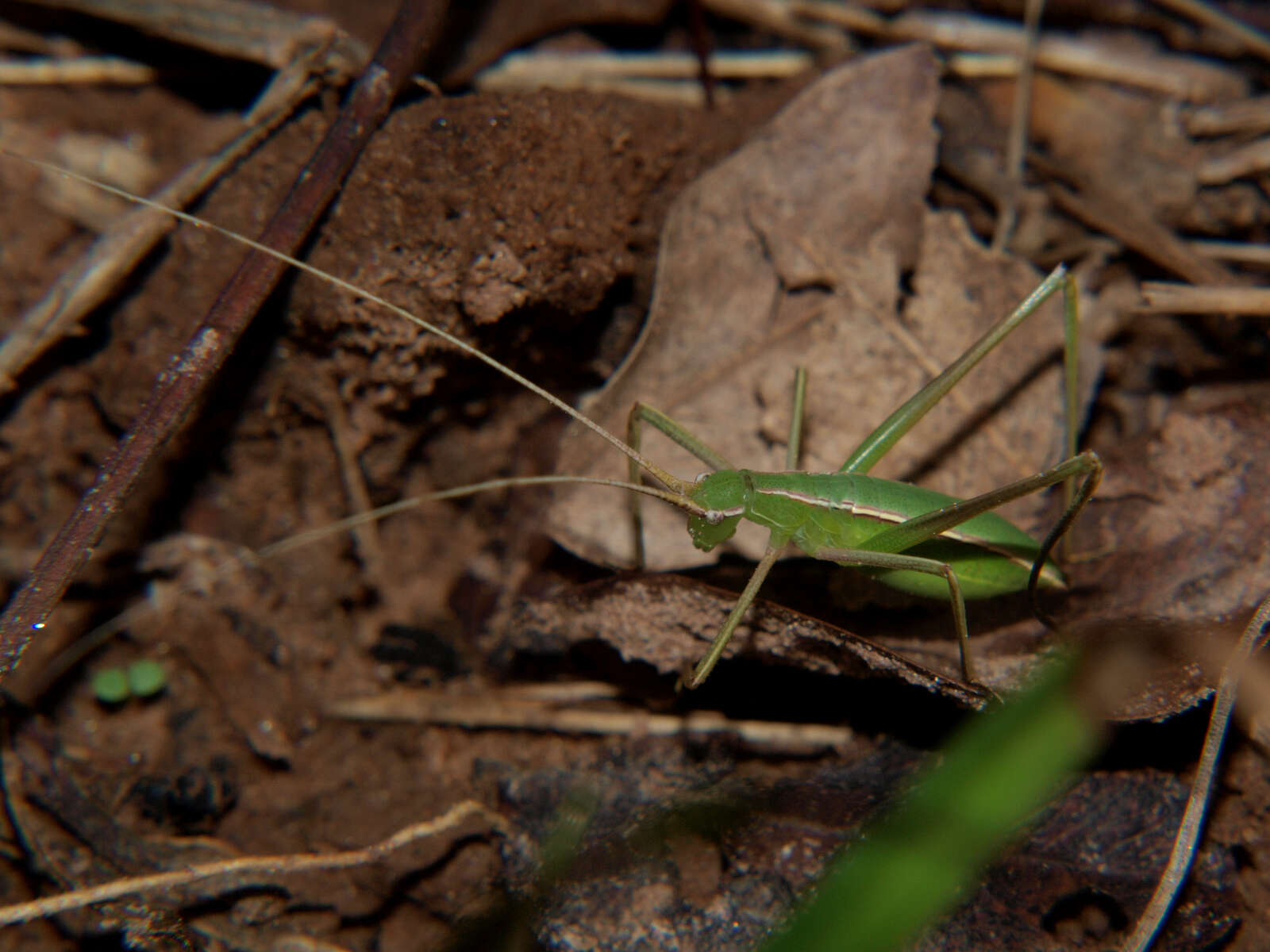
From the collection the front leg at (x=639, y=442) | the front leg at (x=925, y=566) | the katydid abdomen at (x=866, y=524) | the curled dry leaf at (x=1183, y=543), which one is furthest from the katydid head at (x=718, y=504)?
the curled dry leaf at (x=1183, y=543)

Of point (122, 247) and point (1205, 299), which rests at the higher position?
point (1205, 299)

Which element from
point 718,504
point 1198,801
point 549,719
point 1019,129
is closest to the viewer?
point 1198,801

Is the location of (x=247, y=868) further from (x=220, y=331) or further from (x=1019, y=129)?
(x=1019, y=129)

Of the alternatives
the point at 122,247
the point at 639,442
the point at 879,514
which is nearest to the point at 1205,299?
the point at 879,514

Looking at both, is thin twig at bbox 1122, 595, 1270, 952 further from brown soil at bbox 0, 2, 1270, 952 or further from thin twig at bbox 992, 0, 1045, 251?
thin twig at bbox 992, 0, 1045, 251

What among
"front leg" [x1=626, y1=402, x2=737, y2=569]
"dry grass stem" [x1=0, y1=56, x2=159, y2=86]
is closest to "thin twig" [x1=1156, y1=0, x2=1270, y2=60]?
"front leg" [x1=626, y1=402, x2=737, y2=569]

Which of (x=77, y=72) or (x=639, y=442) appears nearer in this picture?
(x=639, y=442)
